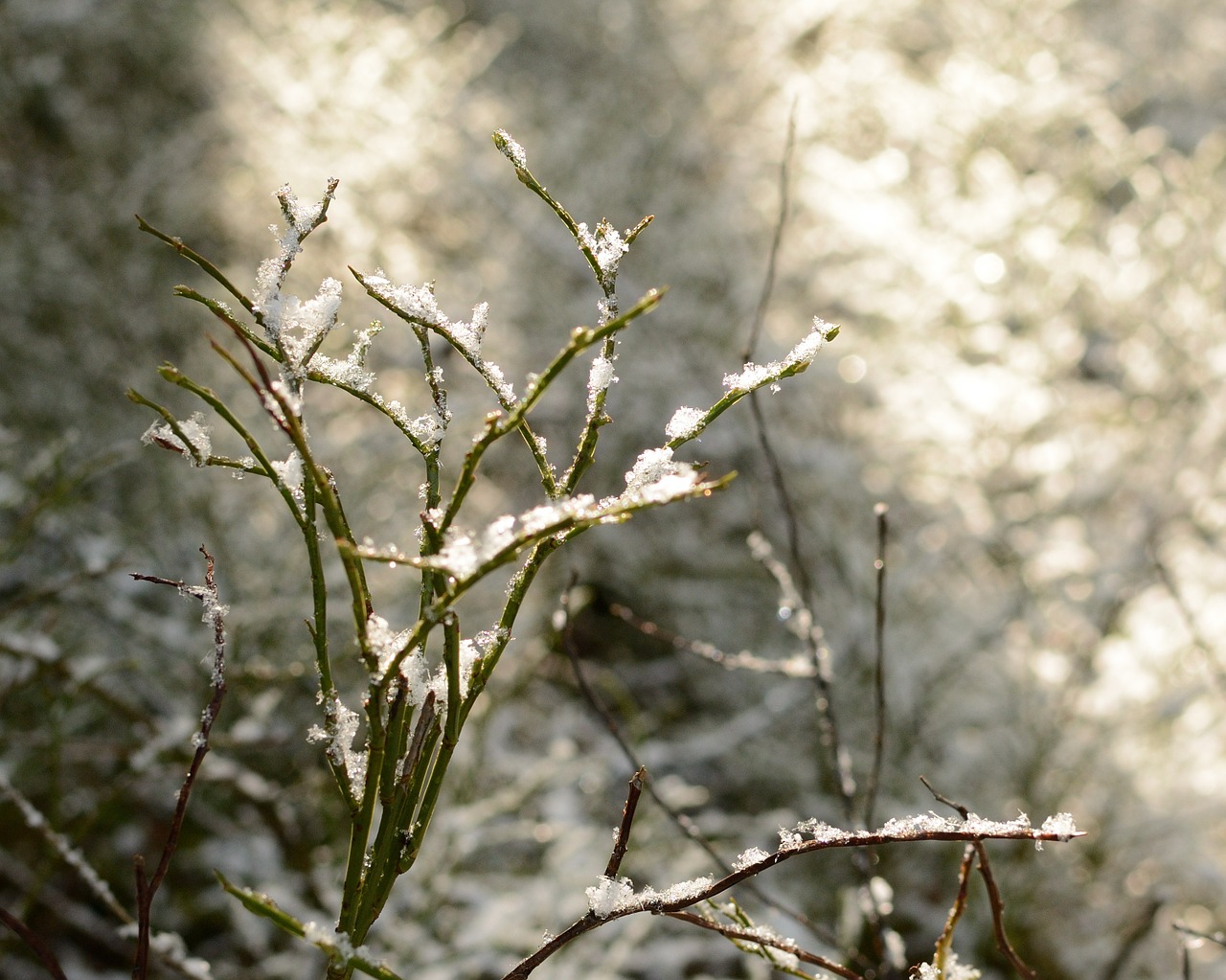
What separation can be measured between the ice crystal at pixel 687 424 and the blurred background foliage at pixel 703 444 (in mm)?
1007

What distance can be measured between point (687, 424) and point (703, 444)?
8.01 ft

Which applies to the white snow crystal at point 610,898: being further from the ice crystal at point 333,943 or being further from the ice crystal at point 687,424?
the ice crystal at point 687,424

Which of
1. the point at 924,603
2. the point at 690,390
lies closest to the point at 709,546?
the point at 690,390

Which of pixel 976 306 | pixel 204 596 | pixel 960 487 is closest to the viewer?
pixel 204 596

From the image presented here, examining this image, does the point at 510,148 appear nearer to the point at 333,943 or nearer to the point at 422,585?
the point at 422,585

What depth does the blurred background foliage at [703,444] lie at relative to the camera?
2.02m

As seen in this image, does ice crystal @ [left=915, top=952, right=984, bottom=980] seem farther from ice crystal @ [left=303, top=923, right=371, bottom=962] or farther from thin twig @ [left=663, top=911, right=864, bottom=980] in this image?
ice crystal @ [left=303, top=923, right=371, bottom=962]

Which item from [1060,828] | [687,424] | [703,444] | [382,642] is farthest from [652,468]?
[703,444]

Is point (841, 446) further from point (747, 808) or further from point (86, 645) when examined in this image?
point (86, 645)

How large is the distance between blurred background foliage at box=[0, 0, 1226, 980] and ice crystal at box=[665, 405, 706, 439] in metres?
1.01

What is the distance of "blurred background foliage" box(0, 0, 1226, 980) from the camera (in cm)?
202

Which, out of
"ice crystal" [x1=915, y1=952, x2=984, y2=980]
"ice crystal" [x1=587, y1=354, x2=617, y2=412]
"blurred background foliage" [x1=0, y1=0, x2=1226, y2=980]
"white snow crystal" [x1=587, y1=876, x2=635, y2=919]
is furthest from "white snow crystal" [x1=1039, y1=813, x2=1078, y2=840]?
"blurred background foliage" [x1=0, y1=0, x2=1226, y2=980]

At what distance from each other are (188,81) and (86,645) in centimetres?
278

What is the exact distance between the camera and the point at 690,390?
2.97 m
